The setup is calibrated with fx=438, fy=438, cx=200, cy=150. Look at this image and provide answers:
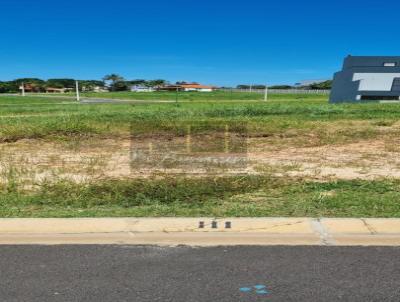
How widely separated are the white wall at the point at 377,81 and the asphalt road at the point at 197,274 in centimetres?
4241

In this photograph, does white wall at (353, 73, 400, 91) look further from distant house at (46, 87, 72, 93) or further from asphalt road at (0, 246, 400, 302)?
distant house at (46, 87, 72, 93)

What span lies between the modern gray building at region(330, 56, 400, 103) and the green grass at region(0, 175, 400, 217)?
38726 mm

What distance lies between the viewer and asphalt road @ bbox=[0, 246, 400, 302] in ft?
11.4

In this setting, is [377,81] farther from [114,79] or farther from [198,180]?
[114,79]

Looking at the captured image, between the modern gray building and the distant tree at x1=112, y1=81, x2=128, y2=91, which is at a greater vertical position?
the modern gray building

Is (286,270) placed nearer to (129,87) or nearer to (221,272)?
(221,272)

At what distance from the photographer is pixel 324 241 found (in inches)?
181

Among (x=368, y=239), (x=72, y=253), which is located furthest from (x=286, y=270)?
(x=72, y=253)

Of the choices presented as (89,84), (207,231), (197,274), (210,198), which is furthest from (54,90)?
(197,274)

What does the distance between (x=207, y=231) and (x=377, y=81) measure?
1686 inches

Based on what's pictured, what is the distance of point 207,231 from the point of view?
4863 millimetres

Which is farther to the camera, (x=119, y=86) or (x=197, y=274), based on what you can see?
(x=119, y=86)

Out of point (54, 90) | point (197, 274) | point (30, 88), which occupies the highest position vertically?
point (197, 274)

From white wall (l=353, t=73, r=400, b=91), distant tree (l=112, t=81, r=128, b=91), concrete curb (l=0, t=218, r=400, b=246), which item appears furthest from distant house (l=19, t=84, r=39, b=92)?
concrete curb (l=0, t=218, r=400, b=246)
